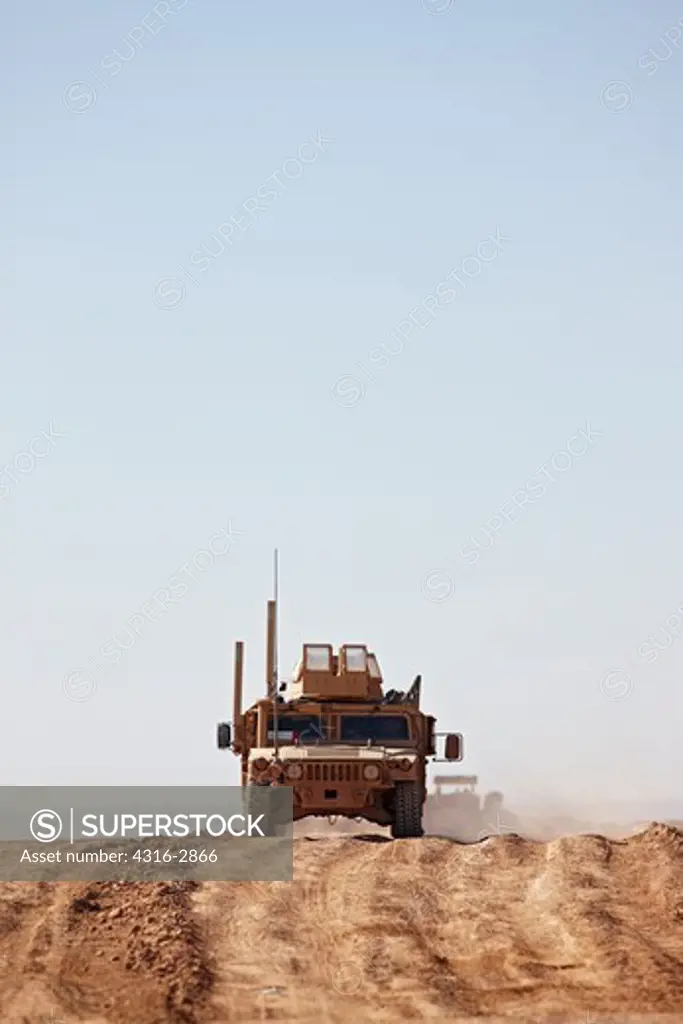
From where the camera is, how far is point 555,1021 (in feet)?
33.6

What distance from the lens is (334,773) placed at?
2055cm

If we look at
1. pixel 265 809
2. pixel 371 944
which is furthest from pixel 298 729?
pixel 371 944

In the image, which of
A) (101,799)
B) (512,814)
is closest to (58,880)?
(101,799)

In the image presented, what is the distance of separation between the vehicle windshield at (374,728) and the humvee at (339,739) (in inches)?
0.6

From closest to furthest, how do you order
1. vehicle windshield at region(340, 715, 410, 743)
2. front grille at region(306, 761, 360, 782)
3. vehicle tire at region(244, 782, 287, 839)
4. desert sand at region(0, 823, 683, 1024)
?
1. desert sand at region(0, 823, 683, 1024)
2. front grille at region(306, 761, 360, 782)
3. vehicle tire at region(244, 782, 287, 839)
4. vehicle windshield at region(340, 715, 410, 743)

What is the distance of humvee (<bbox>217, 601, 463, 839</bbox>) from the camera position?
2055 cm

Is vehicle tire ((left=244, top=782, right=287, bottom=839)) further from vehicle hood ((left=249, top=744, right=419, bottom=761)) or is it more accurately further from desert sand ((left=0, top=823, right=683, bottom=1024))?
desert sand ((left=0, top=823, right=683, bottom=1024))

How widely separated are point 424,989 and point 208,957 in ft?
5.97

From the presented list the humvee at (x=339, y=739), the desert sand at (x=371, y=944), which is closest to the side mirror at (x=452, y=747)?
the humvee at (x=339, y=739)

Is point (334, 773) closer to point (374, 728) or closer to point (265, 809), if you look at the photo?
point (265, 809)

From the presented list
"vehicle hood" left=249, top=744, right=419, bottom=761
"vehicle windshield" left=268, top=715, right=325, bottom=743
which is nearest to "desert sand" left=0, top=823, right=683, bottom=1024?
"vehicle hood" left=249, top=744, right=419, bottom=761

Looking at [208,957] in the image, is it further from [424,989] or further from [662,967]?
[662,967]

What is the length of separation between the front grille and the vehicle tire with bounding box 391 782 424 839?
1.93 feet

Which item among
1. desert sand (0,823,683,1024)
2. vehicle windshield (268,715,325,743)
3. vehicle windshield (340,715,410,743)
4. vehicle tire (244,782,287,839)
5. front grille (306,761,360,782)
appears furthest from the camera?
vehicle windshield (340,715,410,743)
